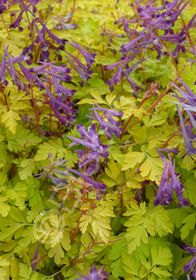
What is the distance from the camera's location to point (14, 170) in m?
1.91

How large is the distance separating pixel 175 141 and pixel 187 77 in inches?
23.7

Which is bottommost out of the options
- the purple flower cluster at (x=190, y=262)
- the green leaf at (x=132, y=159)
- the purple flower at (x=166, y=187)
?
the purple flower cluster at (x=190, y=262)

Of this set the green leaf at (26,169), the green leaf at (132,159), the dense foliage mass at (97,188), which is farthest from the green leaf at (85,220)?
the green leaf at (26,169)

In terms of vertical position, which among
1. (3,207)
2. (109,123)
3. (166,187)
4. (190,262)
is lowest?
(190,262)

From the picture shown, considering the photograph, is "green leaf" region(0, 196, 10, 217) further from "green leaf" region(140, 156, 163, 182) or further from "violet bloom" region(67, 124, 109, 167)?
"green leaf" region(140, 156, 163, 182)

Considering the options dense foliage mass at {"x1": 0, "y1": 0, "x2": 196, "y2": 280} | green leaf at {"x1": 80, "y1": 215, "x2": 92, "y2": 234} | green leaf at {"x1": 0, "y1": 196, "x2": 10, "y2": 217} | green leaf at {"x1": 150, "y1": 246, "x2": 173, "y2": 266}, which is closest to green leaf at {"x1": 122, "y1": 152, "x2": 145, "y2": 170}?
dense foliage mass at {"x1": 0, "y1": 0, "x2": 196, "y2": 280}

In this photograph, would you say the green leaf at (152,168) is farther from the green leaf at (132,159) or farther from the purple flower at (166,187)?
the purple flower at (166,187)

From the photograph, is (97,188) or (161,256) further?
(161,256)

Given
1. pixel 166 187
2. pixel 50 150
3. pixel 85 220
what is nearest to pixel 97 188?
pixel 85 220

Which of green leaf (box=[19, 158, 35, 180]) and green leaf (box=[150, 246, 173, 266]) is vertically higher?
green leaf (box=[19, 158, 35, 180])

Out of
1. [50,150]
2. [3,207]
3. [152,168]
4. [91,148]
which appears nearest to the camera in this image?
[91,148]

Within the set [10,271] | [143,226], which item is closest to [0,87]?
[10,271]

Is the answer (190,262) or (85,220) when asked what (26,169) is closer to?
(85,220)

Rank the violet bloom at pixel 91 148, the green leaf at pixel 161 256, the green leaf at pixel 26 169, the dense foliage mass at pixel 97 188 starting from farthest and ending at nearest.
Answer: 1. the green leaf at pixel 26 169
2. the green leaf at pixel 161 256
3. the dense foliage mass at pixel 97 188
4. the violet bloom at pixel 91 148
